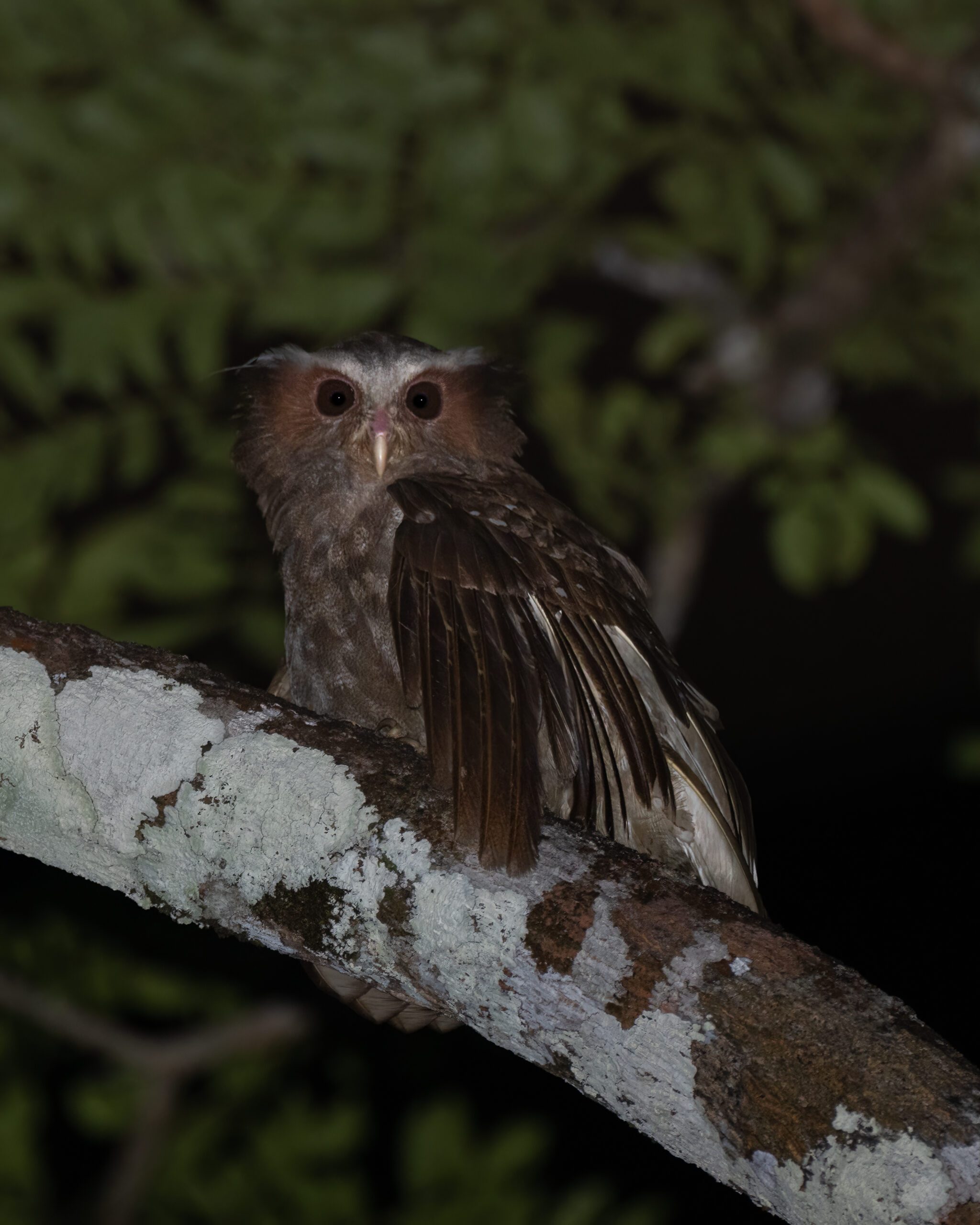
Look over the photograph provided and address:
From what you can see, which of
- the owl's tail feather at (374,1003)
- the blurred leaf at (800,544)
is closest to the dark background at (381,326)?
the blurred leaf at (800,544)

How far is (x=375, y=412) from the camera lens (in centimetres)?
299

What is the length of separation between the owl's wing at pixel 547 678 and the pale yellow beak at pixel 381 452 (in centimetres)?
15

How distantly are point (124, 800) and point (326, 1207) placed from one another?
135 inches

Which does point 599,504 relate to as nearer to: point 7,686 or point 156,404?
point 156,404

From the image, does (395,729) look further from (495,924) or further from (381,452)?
(495,924)

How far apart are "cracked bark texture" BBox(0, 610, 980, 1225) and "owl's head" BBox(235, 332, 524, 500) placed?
1052mm

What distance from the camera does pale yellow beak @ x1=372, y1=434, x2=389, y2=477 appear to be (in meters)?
2.86

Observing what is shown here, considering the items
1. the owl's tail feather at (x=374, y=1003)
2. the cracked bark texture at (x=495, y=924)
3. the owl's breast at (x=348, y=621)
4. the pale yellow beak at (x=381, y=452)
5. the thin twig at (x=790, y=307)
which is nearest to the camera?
the cracked bark texture at (x=495, y=924)

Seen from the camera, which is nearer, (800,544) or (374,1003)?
(374,1003)

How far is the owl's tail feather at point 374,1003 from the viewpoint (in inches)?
99.7

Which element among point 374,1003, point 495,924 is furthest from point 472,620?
point 374,1003

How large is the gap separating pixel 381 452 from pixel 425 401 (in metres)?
0.27

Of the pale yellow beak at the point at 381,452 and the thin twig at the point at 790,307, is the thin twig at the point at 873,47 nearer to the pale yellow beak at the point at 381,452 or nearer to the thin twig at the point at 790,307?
the thin twig at the point at 790,307

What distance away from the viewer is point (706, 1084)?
1.50m
